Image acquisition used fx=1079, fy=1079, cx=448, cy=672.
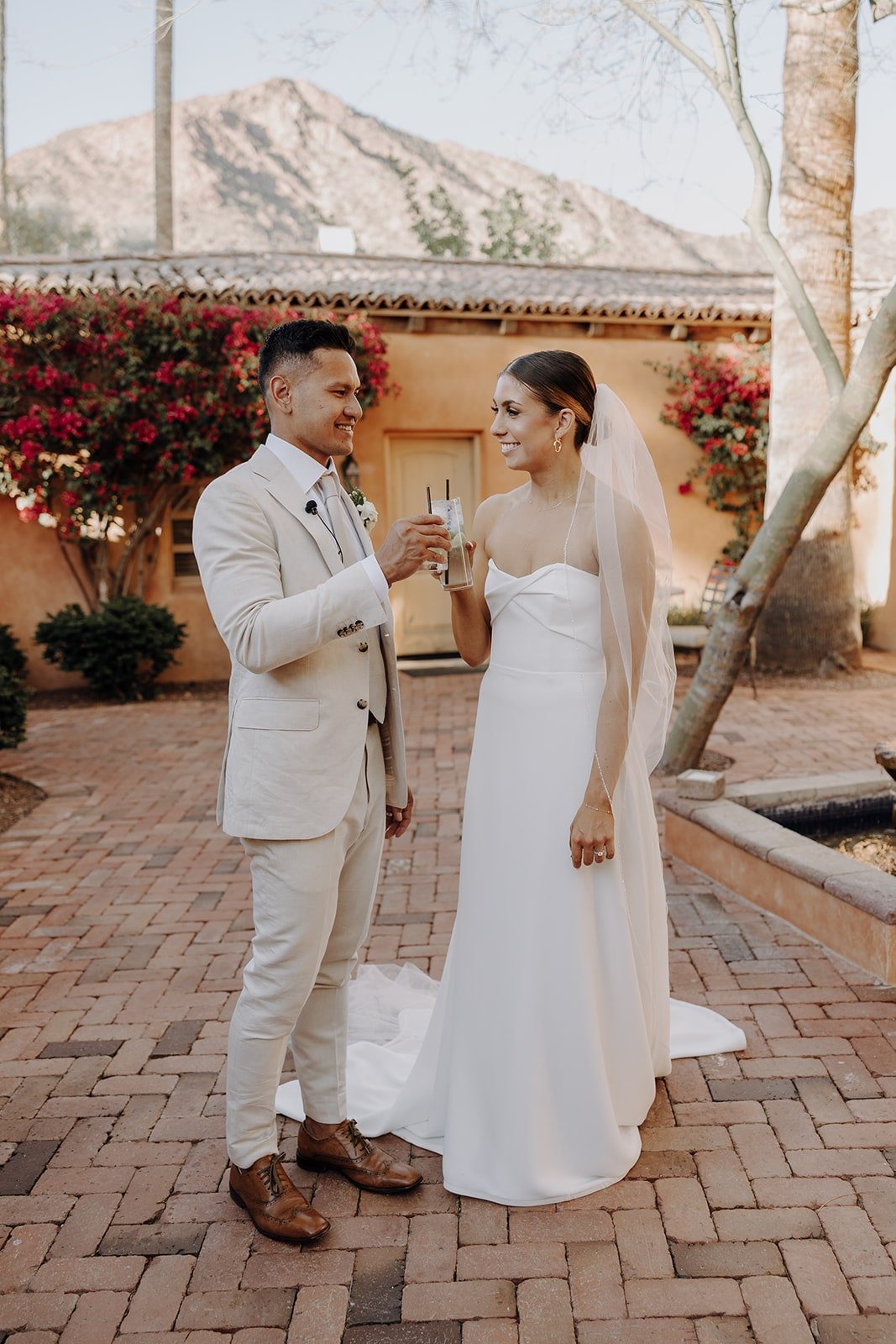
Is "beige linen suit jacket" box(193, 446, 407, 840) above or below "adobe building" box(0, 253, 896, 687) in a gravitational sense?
below

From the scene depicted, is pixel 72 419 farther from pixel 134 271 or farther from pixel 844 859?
pixel 844 859

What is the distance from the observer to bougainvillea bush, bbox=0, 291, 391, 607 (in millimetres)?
9844

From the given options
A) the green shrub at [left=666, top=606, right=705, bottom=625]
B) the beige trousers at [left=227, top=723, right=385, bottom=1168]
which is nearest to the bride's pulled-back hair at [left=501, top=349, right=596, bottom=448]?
the beige trousers at [left=227, top=723, right=385, bottom=1168]

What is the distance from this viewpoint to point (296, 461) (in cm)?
248

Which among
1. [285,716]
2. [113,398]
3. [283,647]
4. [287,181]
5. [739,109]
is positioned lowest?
[285,716]

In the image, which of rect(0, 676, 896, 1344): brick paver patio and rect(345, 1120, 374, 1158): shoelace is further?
rect(345, 1120, 374, 1158): shoelace

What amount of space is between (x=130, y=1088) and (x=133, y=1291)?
3.05ft

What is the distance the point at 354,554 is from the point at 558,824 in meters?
0.85

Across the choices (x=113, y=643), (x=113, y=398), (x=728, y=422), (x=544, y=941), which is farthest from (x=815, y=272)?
(x=544, y=941)

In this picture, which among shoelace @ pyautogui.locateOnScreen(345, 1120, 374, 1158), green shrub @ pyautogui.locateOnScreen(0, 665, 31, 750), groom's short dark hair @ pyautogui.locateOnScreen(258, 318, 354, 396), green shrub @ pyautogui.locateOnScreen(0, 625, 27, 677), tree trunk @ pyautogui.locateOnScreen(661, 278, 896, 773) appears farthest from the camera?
green shrub @ pyautogui.locateOnScreen(0, 625, 27, 677)

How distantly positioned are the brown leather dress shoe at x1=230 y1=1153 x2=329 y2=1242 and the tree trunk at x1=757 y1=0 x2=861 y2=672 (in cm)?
785

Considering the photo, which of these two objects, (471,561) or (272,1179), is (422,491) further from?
(272,1179)

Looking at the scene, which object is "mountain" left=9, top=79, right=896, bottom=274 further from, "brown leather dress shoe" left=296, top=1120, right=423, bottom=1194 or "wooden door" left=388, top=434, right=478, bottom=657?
"brown leather dress shoe" left=296, top=1120, right=423, bottom=1194

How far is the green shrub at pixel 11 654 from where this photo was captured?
1021 cm
